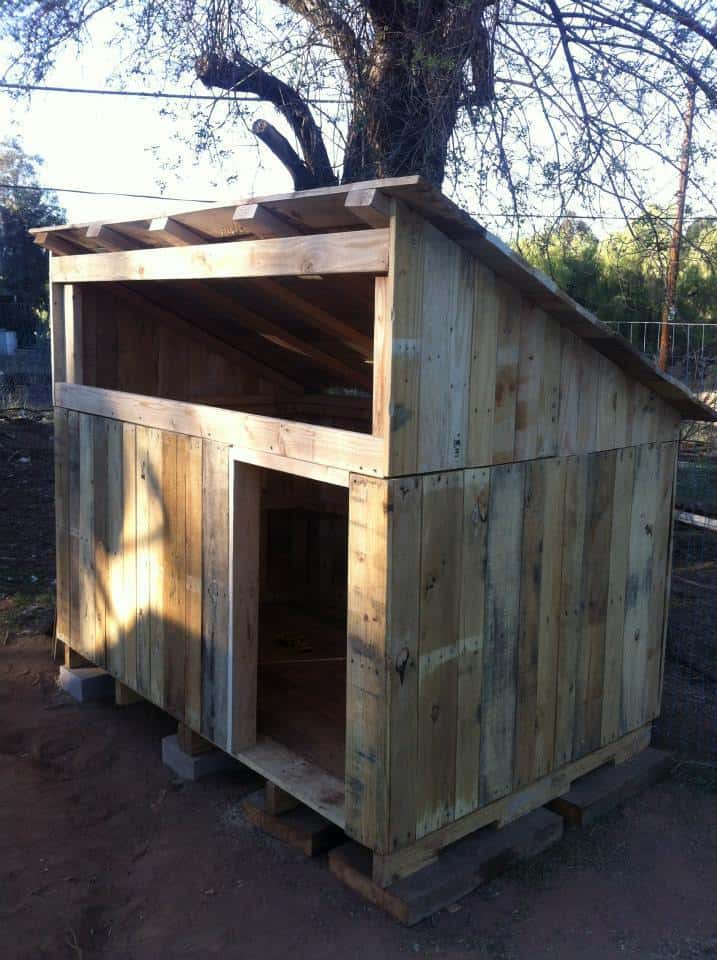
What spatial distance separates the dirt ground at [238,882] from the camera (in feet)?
11.0

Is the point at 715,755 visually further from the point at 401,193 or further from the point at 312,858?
the point at 401,193

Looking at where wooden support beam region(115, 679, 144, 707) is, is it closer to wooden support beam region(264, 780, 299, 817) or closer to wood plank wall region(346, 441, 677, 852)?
wooden support beam region(264, 780, 299, 817)

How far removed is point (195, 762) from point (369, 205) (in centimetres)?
293

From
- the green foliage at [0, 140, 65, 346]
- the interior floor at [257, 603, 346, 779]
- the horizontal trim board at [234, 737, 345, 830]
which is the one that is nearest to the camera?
the horizontal trim board at [234, 737, 345, 830]

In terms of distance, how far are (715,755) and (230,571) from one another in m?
2.83

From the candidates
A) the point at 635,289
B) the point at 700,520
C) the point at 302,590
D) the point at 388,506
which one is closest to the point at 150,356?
the point at 302,590

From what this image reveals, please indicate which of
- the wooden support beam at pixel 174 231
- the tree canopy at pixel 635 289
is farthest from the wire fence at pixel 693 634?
the wooden support beam at pixel 174 231

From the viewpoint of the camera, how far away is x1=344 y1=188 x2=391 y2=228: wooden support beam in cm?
295

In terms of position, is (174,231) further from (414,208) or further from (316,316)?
(414,208)

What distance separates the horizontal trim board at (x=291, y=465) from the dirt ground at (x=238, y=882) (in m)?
1.64

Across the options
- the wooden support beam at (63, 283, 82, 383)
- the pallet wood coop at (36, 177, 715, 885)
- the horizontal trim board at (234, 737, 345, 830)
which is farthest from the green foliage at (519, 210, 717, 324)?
the horizontal trim board at (234, 737, 345, 830)

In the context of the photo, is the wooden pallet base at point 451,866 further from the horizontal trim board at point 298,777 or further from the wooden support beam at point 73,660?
the wooden support beam at point 73,660

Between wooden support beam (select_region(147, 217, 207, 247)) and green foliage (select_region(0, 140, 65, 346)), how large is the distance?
23480 millimetres

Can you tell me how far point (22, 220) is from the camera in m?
27.9
